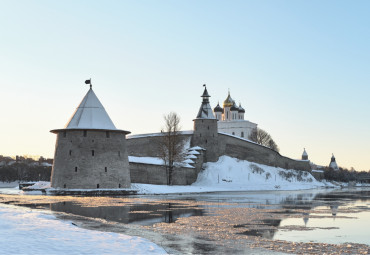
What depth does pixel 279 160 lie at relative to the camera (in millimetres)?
66750

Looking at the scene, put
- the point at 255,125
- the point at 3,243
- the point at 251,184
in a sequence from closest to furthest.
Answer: the point at 3,243, the point at 251,184, the point at 255,125

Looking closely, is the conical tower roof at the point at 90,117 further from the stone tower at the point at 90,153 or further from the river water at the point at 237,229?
the river water at the point at 237,229

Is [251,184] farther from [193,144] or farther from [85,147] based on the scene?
[85,147]

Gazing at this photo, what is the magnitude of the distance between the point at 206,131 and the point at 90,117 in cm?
2274

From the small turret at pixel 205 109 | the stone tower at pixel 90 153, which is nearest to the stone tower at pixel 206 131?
the small turret at pixel 205 109

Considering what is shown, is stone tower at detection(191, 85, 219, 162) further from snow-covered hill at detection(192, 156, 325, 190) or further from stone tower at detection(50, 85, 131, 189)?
stone tower at detection(50, 85, 131, 189)

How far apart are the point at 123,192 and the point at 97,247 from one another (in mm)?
24998

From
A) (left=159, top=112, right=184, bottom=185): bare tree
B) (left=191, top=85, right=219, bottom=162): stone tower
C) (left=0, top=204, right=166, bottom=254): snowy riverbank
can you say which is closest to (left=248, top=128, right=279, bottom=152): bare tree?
(left=191, top=85, right=219, bottom=162): stone tower

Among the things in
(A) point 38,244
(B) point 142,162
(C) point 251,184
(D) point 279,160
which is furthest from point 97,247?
(D) point 279,160

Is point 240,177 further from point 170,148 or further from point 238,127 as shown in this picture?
point 238,127

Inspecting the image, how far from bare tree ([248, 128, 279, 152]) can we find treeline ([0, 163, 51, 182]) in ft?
115

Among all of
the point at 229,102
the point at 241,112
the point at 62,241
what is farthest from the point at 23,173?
the point at 62,241

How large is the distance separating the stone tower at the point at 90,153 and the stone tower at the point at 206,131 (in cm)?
2093

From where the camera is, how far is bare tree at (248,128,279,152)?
254 ft
